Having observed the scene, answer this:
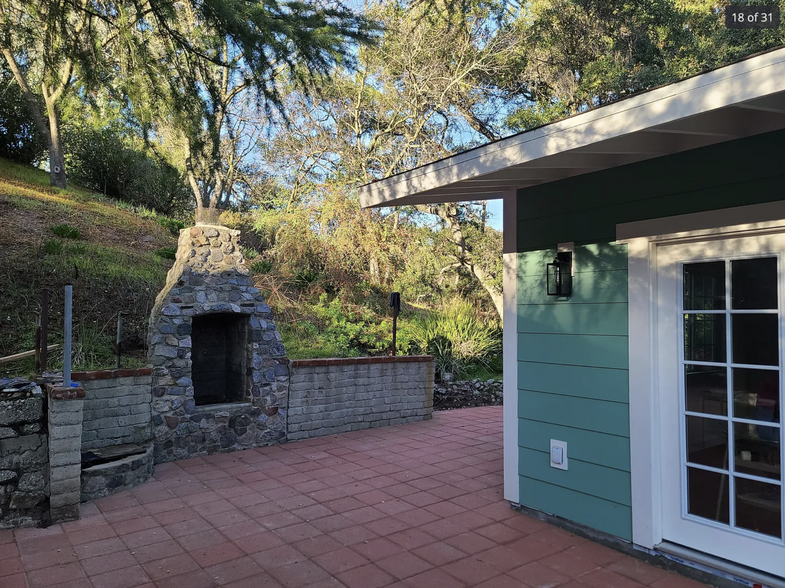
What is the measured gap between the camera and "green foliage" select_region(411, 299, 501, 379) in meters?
8.67

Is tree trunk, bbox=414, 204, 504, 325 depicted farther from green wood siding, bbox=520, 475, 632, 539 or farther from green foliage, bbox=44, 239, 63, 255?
green wood siding, bbox=520, 475, 632, 539

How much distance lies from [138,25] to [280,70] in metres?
1.19

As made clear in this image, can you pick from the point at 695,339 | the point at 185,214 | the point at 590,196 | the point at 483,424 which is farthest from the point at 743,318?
the point at 185,214

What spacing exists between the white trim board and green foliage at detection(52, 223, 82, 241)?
24.0 ft

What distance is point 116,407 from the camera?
4.78m

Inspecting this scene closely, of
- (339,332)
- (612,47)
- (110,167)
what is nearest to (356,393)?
(339,332)

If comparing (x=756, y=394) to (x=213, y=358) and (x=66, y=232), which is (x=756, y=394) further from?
(x=66, y=232)

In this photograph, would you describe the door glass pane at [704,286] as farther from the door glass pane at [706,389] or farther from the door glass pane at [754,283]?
the door glass pane at [706,389]

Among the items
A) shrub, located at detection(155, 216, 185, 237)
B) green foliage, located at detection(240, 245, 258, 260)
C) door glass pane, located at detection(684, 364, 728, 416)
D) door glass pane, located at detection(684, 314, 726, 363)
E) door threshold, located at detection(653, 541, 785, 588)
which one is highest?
shrub, located at detection(155, 216, 185, 237)

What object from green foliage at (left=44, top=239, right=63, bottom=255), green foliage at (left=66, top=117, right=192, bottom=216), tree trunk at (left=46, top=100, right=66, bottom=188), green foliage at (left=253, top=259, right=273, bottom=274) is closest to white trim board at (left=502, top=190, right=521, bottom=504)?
green foliage at (left=253, top=259, right=273, bottom=274)

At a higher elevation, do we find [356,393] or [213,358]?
[213,358]

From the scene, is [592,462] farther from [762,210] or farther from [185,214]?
[185,214]

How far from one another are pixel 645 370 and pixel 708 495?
73cm

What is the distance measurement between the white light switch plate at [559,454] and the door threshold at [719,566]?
734 mm
